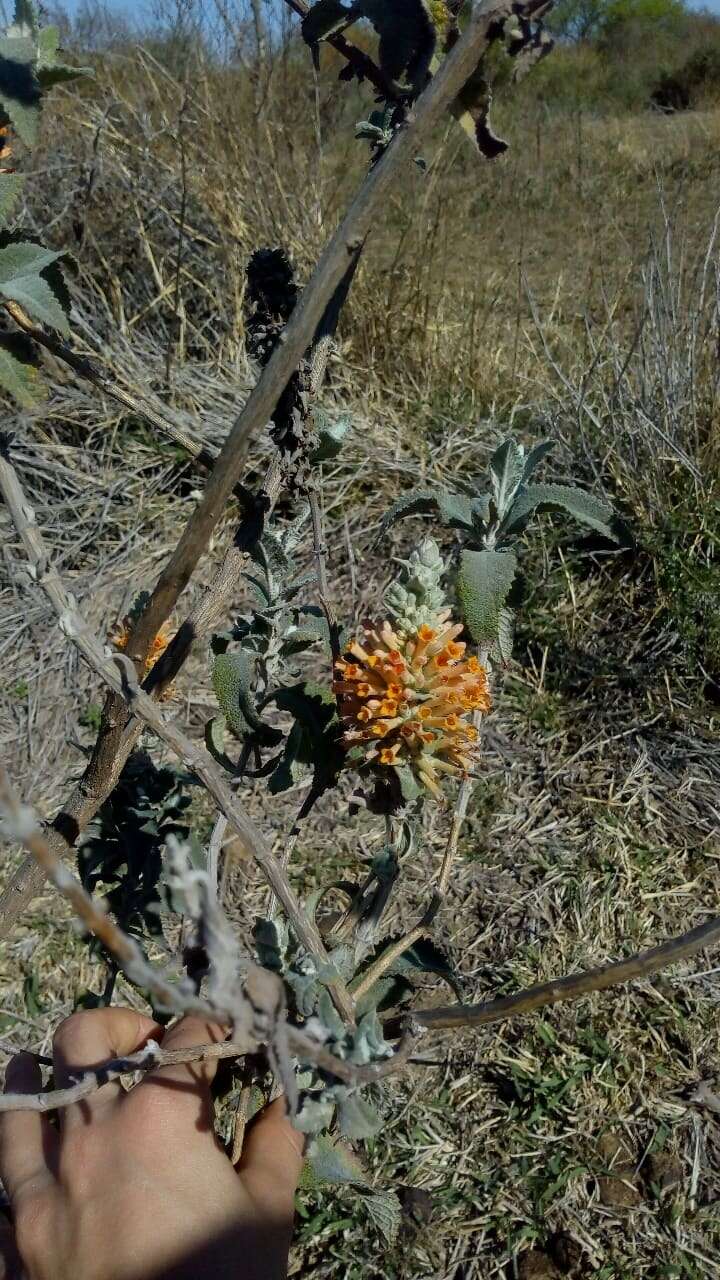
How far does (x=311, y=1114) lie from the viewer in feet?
1.80

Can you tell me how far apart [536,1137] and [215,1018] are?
4.59 feet

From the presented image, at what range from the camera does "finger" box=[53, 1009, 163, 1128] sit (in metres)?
0.74

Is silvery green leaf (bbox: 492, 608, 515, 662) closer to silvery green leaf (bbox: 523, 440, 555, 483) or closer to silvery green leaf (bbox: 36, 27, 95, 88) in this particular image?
silvery green leaf (bbox: 523, 440, 555, 483)

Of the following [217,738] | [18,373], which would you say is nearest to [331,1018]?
[217,738]

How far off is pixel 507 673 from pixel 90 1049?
1.56 m

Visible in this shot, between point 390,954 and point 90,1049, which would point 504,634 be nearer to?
point 390,954

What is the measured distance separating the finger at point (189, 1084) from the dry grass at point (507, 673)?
0.77 meters

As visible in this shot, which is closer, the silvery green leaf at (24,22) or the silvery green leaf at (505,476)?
the silvery green leaf at (24,22)

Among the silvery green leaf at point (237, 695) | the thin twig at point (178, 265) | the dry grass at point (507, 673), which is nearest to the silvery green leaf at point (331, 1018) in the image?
the silvery green leaf at point (237, 695)

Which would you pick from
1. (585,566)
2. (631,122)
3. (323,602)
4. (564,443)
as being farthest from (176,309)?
(631,122)

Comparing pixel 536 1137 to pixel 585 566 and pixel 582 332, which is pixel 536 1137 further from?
pixel 582 332

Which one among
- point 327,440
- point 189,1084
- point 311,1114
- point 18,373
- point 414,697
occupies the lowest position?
point 189,1084

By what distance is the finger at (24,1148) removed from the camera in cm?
77

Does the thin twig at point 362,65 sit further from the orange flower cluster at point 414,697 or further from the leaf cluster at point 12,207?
the orange flower cluster at point 414,697
